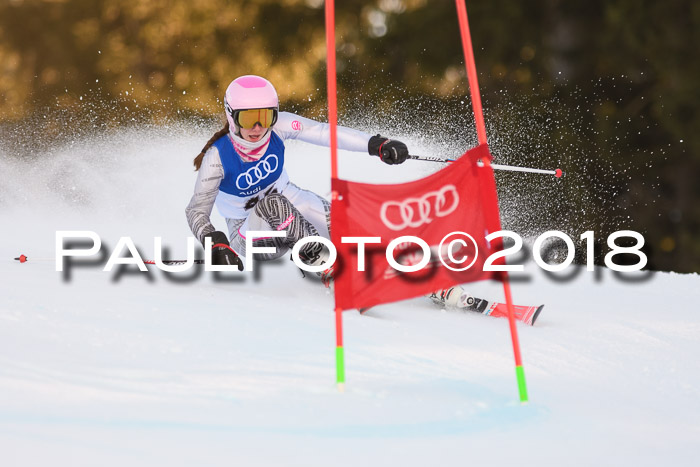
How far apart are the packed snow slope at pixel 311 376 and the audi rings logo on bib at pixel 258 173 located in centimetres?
64

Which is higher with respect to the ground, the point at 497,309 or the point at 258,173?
the point at 258,173

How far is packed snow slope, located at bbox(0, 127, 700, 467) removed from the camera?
351 cm

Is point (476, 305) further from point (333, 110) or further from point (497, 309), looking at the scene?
point (333, 110)

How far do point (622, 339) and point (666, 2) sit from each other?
11591 mm

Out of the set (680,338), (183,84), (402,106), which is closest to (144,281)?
(680,338)

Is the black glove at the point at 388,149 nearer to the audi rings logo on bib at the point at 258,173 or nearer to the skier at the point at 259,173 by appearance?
the skier at the point at 259,173

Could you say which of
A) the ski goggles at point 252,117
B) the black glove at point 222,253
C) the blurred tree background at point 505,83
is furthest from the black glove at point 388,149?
the blurred tree background at point 505,83

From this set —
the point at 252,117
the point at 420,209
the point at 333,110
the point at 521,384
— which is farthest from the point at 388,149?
the point at 521,384

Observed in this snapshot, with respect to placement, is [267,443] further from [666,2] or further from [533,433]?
[666,2]

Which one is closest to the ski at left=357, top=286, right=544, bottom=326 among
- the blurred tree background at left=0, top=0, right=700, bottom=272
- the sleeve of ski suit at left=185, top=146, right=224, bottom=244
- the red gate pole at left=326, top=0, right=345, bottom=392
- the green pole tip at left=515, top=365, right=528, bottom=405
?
the sleeve of ski suit at left=185, top=146, right=224, bottom=244

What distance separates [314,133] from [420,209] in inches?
82.5

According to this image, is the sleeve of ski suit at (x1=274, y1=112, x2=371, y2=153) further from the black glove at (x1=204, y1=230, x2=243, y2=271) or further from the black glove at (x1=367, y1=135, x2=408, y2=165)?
the black glove at (x1=204, y1=230, x2=243, y2=271)

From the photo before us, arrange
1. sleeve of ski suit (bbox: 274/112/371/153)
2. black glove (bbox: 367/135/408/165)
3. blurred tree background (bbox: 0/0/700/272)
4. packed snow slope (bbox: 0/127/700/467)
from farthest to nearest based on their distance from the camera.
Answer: blurred tree background (bbox: 0/0/700/272) → sleeve of ski suit (bbox: 274/112/371/153) → black glove (bbox: 367/135/408/165) → packed snow slope (bbox: 0/127/700/467)

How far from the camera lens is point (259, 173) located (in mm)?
6160
